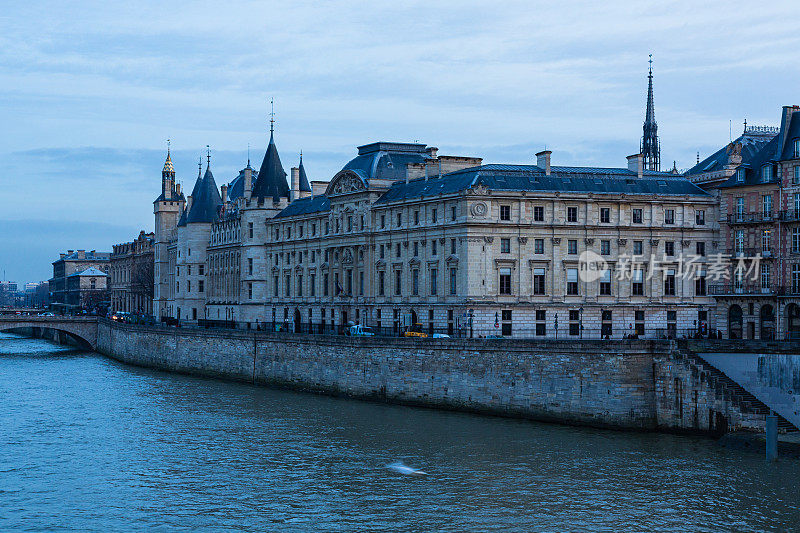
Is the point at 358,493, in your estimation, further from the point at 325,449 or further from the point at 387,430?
the point at 387,430

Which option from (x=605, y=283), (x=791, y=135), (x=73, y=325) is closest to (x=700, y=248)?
(x=605, y=283)

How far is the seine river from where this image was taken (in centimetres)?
3816

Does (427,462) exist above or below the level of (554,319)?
below

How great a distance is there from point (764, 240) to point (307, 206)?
1784 inches

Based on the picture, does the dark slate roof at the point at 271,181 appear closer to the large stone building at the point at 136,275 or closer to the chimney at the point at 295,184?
the chimney at the point at 295,184

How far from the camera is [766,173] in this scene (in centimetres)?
7112

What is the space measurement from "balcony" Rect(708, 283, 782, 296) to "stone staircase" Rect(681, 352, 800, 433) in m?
20.3

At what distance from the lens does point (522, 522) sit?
37.8 m

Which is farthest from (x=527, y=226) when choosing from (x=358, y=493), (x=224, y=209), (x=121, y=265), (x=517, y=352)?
(x=121, y=265)

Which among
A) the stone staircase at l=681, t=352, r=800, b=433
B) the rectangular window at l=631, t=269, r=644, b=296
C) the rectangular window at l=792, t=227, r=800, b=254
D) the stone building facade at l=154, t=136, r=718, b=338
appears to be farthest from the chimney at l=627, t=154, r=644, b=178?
the stone staircase at l=681, t=352, r=800, b=433

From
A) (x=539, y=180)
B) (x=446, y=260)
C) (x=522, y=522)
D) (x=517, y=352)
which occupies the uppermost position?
(x=539, y=180)

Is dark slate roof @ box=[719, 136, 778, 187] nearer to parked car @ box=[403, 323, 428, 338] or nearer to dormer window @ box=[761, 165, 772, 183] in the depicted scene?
dormer window @ box=[761, 165, 772, 183]

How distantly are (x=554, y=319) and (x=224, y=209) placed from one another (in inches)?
2476

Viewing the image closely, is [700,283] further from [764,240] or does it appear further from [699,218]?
[764,240]
